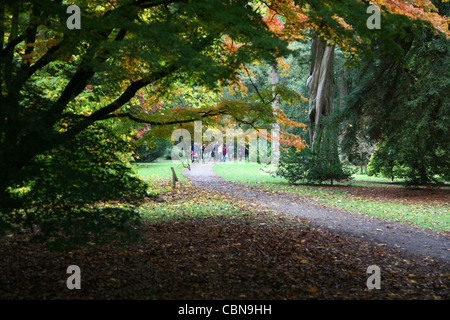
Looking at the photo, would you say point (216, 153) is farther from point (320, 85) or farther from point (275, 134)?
point (275, 134)

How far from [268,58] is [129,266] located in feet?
9.76

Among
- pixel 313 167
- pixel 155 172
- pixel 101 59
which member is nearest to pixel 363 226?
pixel 101 59

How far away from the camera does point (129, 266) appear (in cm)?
451

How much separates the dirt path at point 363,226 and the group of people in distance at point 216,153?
18.0 meters

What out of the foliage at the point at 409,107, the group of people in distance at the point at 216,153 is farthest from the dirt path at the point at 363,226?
the group of people in distance at the point at 216,153

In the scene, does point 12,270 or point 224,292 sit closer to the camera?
point 224,292

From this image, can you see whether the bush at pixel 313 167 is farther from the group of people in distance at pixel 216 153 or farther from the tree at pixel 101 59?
the group of people in distance at pixel 216 153

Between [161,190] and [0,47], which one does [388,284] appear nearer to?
[0,47]

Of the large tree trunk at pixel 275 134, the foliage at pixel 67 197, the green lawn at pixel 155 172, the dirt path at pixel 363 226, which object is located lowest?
the dirt path at pixel 363 226

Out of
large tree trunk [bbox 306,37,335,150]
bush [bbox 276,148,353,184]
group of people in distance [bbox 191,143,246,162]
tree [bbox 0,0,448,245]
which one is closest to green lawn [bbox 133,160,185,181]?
bush [bbox 276,148,353,184]

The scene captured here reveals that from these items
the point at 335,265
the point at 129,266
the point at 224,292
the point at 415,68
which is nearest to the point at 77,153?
the point at 129,266

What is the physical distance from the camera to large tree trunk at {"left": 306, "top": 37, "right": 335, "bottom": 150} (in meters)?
15.3

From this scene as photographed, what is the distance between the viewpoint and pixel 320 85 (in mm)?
15555

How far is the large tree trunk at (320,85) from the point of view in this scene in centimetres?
1533
